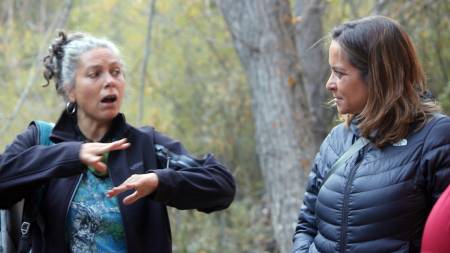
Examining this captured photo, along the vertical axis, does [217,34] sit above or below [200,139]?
above

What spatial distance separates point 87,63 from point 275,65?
2.42 metres

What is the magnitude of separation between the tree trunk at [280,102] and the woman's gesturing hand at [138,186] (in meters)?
2.73

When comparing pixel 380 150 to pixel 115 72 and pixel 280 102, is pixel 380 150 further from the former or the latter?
pixel 280 102

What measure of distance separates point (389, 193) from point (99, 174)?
123 centimetres

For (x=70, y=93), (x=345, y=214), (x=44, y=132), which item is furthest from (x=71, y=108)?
(x=345, y=214)

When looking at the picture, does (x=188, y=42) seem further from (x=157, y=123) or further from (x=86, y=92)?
(x=86, y=92)

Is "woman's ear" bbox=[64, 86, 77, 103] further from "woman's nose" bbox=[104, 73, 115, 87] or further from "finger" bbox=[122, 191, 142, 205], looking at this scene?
"finger" bbox=[122, 191, 142, 205]

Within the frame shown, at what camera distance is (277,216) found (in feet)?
18.3

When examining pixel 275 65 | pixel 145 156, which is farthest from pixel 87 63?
pixel 275 65

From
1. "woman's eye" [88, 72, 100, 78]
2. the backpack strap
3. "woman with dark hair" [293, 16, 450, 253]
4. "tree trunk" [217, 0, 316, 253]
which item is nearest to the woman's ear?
"woman's eye" [88, 72, 100, 78]

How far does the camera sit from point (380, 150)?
272 cm

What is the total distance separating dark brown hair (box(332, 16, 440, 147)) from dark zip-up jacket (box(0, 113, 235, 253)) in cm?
74

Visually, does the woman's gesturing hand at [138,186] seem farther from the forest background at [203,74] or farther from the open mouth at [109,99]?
the forest background at [203,74]

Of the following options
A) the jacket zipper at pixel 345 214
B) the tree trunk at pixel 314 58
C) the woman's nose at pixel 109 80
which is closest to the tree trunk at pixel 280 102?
the tree trunk at pixel 314 58
